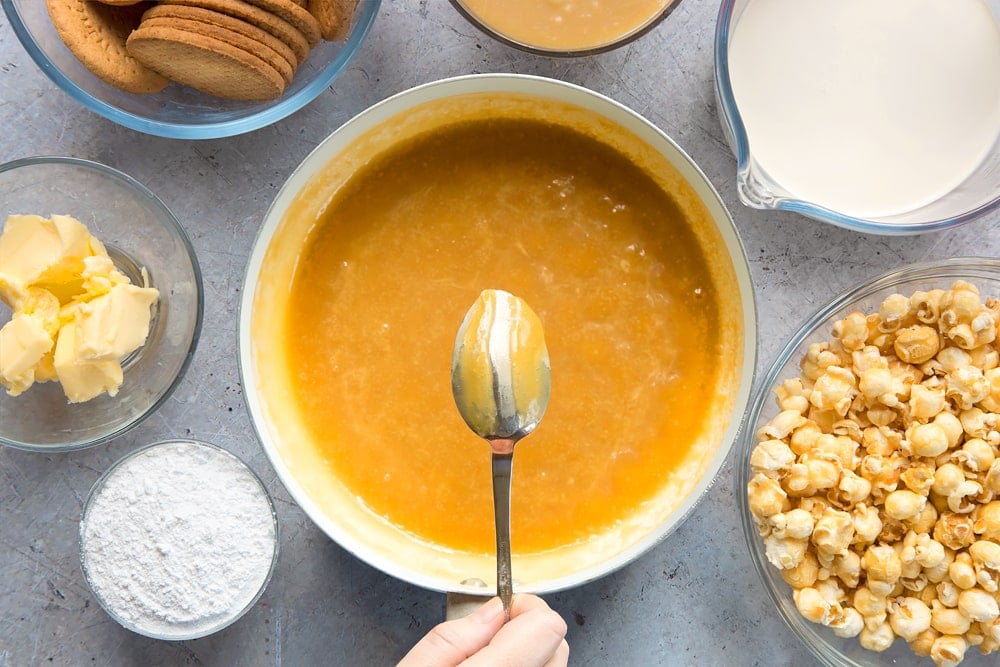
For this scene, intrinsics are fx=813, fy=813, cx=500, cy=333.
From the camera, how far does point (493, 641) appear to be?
103 centimetres

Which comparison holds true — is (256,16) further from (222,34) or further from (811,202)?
(811,202)

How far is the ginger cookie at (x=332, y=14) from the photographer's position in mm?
1202

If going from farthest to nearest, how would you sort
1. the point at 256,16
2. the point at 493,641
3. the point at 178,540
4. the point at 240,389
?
the point at 240,389, the point at 178,540, the point at 256,16, the point at 493,641

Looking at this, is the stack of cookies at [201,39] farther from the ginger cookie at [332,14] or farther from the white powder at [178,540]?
the white powder at [178,540]

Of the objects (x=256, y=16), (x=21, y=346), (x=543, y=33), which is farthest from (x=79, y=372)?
(x=543, y=33)

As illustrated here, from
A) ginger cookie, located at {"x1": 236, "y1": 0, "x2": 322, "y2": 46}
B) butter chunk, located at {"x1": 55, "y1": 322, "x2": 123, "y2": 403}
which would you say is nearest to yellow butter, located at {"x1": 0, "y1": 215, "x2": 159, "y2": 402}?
butter chunk, located at {"x1": 55, "y1": 322, "x2": 123, "y2": 403}

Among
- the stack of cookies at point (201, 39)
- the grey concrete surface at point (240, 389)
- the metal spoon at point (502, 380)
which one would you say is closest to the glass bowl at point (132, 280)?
the grey concrete surface at point (240, 389)

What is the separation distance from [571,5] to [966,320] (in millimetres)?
763

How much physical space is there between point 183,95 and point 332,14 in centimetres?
30

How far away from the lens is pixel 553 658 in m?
1.11

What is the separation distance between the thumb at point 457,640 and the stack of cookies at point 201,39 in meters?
0.81

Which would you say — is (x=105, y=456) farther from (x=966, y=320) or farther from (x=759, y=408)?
(x=966, y=320)

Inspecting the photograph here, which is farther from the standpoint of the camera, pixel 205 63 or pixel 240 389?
pixel 240 389

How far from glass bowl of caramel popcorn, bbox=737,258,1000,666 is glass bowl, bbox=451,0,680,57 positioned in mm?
531
